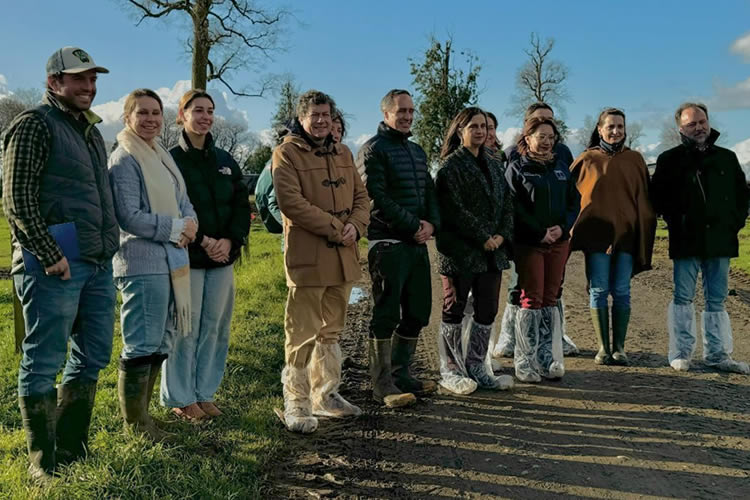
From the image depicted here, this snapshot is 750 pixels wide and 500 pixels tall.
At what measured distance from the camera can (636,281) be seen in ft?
35.1

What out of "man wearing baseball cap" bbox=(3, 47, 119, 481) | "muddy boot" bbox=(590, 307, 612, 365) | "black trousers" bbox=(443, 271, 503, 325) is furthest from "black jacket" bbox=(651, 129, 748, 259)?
"man wearing baseball cap" bbox=(3, 47, 119, 481)

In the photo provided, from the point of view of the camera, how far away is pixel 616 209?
623 cm

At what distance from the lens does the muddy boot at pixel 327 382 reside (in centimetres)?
489

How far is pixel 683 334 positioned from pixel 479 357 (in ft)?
7.02

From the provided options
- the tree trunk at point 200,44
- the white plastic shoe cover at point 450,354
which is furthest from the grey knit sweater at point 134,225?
the tree trunk at point 200,44

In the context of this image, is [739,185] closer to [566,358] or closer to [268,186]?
[566,358]

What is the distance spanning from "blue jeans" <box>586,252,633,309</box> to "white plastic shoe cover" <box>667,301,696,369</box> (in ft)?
1.57

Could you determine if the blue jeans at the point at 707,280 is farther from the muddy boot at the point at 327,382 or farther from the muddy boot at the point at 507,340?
the muddy boot at the point at 327,382

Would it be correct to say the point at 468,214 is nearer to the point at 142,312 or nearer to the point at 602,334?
the point at 602,334

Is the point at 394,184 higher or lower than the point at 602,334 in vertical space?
higher

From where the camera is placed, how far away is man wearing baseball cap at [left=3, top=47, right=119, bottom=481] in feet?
10.8

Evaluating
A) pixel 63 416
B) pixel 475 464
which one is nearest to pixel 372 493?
pixel 475 464

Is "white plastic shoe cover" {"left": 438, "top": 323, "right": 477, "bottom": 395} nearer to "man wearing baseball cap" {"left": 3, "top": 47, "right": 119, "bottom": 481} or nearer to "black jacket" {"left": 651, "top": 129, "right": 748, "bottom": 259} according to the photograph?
"black jacket" {"left": 651, "top": 129, "right": 748, "bottom": 259}

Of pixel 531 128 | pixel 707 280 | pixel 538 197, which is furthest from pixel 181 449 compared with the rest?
pixel 707 280
